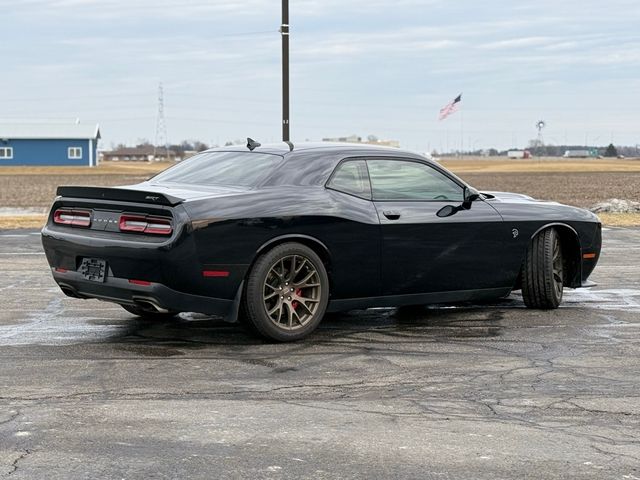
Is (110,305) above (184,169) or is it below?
below

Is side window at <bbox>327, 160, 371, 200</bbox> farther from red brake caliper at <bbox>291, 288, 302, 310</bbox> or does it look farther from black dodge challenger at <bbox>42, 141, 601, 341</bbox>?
red brake caliper at <bbox>291, 288, 302, 310</bbox>

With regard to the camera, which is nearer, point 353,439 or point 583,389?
point 353,439

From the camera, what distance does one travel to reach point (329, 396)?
242 inches

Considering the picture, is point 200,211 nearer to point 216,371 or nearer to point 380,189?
point 216,371

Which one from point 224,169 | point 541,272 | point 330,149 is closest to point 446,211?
point 330,149

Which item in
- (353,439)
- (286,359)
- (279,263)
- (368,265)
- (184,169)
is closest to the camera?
(353,439)

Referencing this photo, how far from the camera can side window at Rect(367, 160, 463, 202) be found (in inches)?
336

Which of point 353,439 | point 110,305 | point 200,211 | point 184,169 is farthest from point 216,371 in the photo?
point 110,305

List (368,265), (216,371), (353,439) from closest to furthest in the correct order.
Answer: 1. (353,439)
2. (216,371)
3. (368,265)

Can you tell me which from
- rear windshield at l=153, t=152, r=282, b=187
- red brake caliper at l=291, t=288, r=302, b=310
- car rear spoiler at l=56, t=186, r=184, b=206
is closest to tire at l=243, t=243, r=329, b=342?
red brake caliper at l=291, t=288, r=302, b=310

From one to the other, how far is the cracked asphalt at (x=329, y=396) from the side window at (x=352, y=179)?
3.58ft

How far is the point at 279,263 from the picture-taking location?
7758 millimetres

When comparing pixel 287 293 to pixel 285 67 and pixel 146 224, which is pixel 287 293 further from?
pixel 285 67

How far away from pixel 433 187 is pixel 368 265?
40.3 inches
